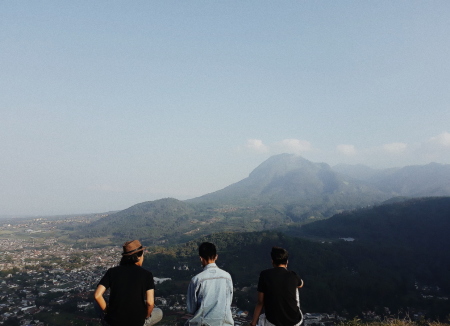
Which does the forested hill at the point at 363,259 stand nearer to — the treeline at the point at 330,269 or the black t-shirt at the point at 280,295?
the treeline at the point at 330,269

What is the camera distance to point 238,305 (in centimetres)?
4569

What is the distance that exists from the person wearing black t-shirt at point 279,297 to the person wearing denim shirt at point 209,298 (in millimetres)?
576

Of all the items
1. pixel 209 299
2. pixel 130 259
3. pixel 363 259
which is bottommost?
pixel 363 259

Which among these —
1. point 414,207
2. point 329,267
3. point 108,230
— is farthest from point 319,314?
point 108,230

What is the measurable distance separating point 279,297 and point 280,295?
4cm

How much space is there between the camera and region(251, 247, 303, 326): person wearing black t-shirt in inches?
178

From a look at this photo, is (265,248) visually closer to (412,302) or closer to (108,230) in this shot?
(412,302)

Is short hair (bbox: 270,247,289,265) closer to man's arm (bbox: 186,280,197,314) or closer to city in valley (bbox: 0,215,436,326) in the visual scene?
man's arm (bbox: 186,280,197,314)

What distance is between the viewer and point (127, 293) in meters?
3.98

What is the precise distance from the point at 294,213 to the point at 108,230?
123 m

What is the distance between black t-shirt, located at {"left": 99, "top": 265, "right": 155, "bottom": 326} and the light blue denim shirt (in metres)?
0.73

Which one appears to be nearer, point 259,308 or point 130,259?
point 130,259

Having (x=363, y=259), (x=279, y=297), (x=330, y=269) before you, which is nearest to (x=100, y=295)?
(x=279, y=297)

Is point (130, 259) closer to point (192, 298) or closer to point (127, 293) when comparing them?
point (127, 293)
